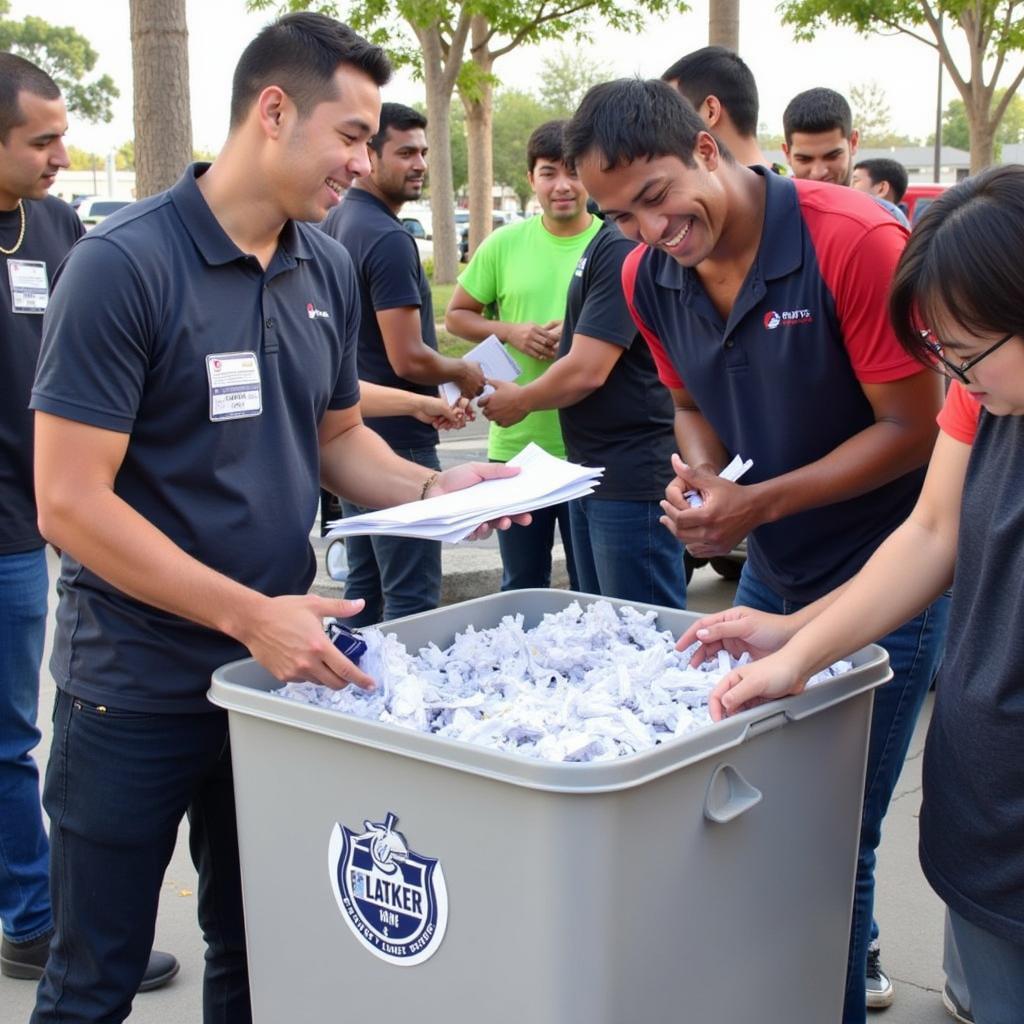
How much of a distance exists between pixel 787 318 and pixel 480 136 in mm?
16325

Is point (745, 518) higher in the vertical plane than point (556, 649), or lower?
higher

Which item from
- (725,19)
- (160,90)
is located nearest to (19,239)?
(160,90)

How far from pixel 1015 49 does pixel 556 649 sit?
17187 millimetres

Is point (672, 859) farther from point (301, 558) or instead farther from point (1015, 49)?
point (1015, 49)

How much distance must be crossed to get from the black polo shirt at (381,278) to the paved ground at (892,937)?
1.43m

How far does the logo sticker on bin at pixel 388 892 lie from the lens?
1657mm

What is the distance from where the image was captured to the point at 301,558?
7.27ft

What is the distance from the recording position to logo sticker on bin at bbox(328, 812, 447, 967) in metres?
1.66

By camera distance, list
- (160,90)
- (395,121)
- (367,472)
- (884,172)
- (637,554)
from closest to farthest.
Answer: (367,472), (637,554), (395,121), (160,90), (884,172)

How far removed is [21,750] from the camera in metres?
3.00

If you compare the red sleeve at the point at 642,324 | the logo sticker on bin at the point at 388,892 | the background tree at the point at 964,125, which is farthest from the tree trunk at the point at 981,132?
the background tree at the point at 964,125

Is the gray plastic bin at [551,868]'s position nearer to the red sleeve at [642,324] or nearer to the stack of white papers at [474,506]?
the stack of white papers at [474,506]

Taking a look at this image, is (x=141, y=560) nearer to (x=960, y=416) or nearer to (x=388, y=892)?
(x=388, y=892)

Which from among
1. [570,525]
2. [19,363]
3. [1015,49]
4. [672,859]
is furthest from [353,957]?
[1015,49]
